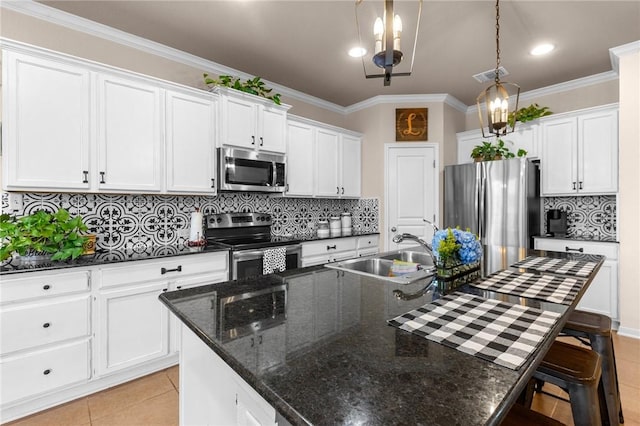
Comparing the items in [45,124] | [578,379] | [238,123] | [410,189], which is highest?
[238,123]

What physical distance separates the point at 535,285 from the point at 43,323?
270cm

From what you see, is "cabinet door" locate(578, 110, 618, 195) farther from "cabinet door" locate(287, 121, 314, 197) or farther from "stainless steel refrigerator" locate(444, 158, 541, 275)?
"cabinet door" locate(287, 121, 314, 197)

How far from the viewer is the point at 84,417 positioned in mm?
1873

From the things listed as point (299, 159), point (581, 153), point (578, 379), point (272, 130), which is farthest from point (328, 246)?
point (581, 153)

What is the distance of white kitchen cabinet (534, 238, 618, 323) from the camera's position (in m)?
3.09

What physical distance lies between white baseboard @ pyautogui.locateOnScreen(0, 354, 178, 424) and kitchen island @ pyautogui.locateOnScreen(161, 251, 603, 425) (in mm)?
1341

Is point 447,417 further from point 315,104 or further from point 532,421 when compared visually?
point 315,104

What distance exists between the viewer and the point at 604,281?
10.3 feet

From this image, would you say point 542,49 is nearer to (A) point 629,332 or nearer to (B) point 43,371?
(A) point 629,332

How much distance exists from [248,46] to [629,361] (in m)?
4.18

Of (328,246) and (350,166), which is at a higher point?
(350,166)

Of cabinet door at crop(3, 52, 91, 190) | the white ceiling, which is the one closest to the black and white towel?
cabinet door at crop(3, 52, 91, 190)

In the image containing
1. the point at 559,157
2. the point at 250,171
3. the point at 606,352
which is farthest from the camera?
the point at 559,157

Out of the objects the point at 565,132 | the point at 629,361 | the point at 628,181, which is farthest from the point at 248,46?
the point at 629,361
